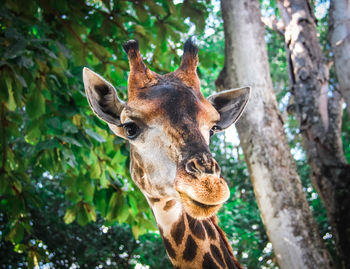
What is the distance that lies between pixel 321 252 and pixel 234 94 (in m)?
1.56

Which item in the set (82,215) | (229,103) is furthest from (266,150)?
(82,215)

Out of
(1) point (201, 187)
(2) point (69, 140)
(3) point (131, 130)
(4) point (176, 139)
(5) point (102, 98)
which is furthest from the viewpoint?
(2) point (69, 140)

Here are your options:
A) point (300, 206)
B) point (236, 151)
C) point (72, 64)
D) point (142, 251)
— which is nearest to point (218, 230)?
point (300, 206)

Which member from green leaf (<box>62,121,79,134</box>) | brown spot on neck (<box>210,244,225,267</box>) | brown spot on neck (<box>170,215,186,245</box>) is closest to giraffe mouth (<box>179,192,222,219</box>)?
brown spot on neck (<box>170,215,186,245</box>)

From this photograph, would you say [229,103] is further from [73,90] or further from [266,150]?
[73,90]

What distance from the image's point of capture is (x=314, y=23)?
4.37 metres

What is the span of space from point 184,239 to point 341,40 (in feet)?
10.2

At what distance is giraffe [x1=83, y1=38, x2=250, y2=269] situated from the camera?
1.80m

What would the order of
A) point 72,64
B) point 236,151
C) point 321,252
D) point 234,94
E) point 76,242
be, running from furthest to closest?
point 236,151 → point 76,242 → point 72,64 → point 321,252 → point 234,94

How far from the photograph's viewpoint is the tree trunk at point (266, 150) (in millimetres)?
2984

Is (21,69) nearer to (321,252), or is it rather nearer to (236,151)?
(321,252)

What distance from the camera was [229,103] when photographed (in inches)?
106

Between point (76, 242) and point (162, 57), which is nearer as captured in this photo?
point (162, 57)

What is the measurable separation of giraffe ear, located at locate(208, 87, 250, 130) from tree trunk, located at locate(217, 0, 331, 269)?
71cm
